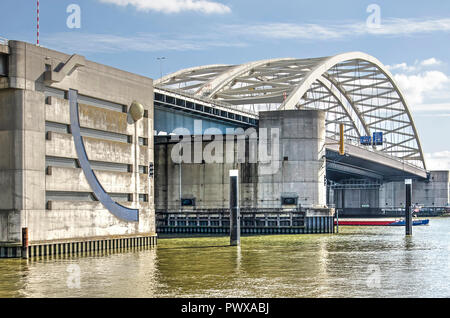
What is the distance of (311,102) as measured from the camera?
13788 centimetres

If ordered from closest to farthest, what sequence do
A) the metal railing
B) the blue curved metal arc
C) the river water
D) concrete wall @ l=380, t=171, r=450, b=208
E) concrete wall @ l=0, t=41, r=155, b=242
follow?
the river water
concrete wall @ l=0, t=41, r=155, b=242
the blue curved metal arc
the metal railing
concrete wall @ l=380, t=171, r=450, b=208

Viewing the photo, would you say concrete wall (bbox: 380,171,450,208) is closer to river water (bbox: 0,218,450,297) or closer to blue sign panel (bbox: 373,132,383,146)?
blue sign panel (bbox: 373,132,383,146)

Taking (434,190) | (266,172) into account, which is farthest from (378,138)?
(266,172)

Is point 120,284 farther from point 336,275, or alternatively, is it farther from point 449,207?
point 449,207

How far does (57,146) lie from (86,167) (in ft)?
11.3

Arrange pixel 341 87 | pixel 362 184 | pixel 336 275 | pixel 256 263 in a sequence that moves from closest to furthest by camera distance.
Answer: pixel 336 275 < pixel 256 263 < pixel 341 87 < pixel 362 184

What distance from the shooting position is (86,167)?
54562 mm

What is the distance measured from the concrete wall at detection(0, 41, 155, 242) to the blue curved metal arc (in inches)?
17.0

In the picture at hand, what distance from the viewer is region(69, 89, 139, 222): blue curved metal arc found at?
53.5m

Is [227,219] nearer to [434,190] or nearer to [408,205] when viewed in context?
[408,205]

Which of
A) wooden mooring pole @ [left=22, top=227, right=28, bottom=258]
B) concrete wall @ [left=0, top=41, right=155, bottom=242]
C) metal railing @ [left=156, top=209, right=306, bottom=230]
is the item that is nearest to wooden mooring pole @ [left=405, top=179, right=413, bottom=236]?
metal railing @ [left=156, top=209, right=306, bottom=230]

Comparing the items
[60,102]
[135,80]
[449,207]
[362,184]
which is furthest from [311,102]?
[60,102]

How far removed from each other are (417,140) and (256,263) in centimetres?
11658

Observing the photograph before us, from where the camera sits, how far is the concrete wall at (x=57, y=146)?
48906 millimetres
